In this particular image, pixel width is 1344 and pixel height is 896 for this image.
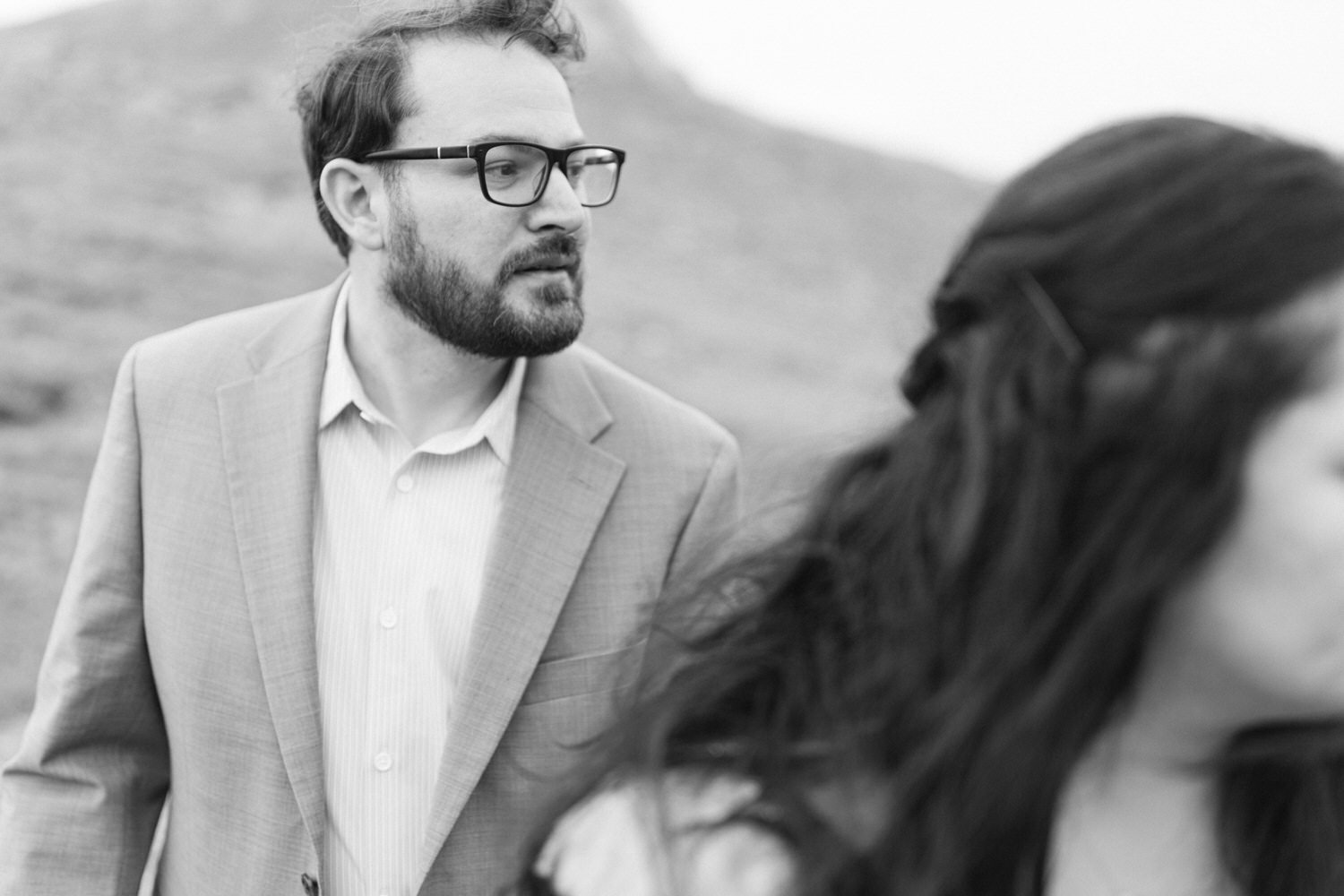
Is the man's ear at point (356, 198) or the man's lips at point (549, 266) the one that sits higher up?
the man's ear at point (356, 198)

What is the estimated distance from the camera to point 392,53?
2969 mm

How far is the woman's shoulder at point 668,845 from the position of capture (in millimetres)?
1373

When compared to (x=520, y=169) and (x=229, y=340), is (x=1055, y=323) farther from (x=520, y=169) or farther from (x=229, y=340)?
(x=229, y=340)

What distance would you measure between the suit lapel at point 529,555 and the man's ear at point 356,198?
45 centimetres

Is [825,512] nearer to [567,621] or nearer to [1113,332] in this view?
[1113,332]

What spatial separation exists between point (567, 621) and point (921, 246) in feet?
90.8

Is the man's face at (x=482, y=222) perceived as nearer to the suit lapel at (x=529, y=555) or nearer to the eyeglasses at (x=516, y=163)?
the eyeglasses at (x=516, y=163)

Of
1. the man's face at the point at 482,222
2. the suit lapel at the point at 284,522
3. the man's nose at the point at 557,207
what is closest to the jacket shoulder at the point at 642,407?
the man's face at the point at 482,222

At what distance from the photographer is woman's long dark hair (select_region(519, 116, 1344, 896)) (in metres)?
1.34

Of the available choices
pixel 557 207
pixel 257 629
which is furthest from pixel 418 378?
pixel 257 629

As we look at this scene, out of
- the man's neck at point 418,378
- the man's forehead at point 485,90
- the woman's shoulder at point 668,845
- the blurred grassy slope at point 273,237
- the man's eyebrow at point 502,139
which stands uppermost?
A: the man's forehead at point 485,90

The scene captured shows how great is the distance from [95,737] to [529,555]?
0.90 metres

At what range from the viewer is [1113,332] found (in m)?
1.36

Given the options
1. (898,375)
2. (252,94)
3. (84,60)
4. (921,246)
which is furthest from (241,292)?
Answer: (921,246)
